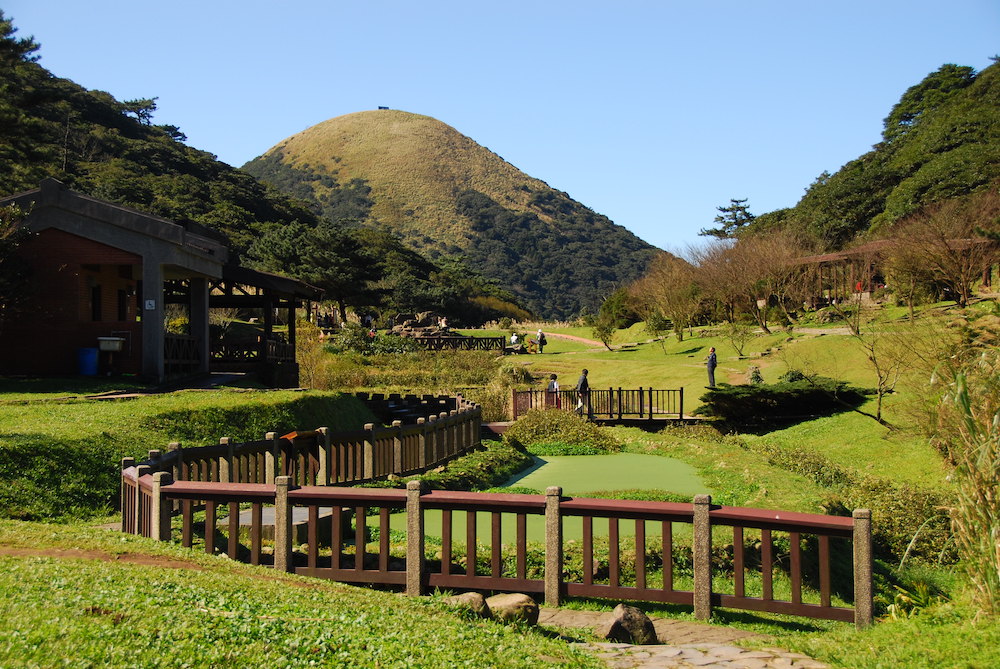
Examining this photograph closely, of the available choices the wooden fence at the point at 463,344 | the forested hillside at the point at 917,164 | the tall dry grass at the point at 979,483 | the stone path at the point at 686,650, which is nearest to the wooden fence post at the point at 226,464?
the stone path at the point at 686,650

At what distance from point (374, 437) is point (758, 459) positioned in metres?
9.49

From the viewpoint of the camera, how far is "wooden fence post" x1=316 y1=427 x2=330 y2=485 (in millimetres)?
13141

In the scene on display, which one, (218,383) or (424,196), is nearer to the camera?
(218,383)

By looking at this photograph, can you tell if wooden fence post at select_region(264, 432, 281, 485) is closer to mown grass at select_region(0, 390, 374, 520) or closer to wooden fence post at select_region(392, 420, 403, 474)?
mown grass at select_region(0, 390, 374, 520)

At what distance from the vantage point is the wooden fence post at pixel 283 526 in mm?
8656

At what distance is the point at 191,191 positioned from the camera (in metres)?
80.6

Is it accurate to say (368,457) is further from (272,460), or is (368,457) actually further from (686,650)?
(686,650)

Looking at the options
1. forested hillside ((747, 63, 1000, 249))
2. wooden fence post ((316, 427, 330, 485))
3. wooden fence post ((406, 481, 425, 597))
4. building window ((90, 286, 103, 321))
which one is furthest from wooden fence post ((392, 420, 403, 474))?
forested hillside ((747, 63, 1000, 249))

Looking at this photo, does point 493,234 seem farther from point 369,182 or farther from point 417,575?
point 417,575

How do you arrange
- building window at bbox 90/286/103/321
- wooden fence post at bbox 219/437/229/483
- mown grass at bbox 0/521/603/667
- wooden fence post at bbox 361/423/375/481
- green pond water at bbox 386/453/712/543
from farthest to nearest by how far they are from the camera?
building window at bbox 90/286/103/321 < wooden fence post at bbox 361/423/375/481 < green pond water at bbox 386/453/712/543 < wooden fence post at bbox 219/437/229/483 < mown grass at bbox 0/521/603/667

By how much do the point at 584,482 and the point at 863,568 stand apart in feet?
32.9

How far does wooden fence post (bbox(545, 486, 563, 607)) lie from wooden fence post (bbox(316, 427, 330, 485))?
5615 mm

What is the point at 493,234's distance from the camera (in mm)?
173875

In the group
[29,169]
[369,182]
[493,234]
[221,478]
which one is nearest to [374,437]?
[221,478]
